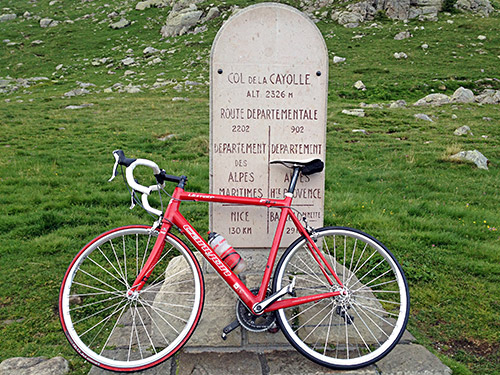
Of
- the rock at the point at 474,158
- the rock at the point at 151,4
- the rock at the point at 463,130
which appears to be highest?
the rock at the point at 151,4

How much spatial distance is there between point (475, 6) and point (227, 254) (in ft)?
131

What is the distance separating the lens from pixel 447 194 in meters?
8.21

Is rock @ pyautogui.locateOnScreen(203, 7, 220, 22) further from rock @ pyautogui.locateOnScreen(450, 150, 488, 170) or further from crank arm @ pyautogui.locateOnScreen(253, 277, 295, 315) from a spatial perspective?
crank arm @ pyautogui.locateOnScreen(253, 277, 295, 315)

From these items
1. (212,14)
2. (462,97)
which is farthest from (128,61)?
(462,97)

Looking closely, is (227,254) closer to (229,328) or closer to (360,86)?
(229,328)

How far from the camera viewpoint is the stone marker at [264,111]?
4.38m

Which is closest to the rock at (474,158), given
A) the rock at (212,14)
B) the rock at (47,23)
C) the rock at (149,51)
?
the rock at (149,51)

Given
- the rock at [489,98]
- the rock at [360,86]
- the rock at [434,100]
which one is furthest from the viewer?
the rock at [360,86]

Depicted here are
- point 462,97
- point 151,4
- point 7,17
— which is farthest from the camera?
point 7,17

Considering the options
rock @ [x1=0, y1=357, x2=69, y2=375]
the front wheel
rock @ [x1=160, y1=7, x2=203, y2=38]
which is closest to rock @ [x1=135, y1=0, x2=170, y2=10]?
rock @ [x1=160, y1=7, x2=203, y2=38]

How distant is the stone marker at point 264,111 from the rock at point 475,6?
37166 millimetres

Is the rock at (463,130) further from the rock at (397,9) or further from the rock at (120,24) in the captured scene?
the rock at (120,24)

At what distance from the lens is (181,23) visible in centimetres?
3338

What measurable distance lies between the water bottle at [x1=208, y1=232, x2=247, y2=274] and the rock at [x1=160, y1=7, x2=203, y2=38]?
106 feet
